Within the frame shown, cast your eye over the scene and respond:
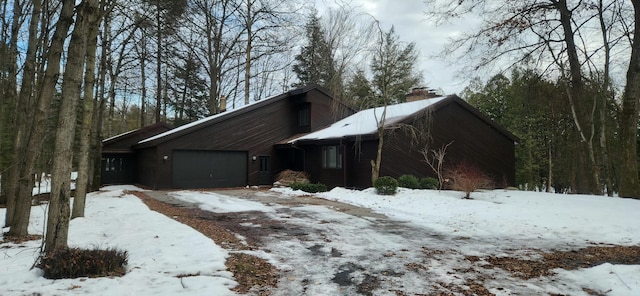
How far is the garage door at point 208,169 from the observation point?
766 inches

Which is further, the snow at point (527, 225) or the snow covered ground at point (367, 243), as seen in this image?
the snow at point (527, 225)

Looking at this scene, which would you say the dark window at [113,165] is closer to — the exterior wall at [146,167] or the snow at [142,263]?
the exterior wall at [146,167]

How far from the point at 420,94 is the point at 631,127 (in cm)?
1057

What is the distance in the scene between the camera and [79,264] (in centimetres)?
441

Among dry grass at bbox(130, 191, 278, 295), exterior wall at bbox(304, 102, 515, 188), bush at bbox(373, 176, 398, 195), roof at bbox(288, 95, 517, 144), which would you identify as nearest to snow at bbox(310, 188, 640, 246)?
bush at bbox(373, 176, 398, 195)

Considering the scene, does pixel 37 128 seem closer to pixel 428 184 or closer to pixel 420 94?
pixel 428 184

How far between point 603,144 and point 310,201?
43.9ft

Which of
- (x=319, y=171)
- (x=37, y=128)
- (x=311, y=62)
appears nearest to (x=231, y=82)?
(x=311, y=62)

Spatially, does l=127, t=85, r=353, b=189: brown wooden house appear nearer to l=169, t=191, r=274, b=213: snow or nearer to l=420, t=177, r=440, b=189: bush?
l=420, t=177, r=440, b=189: bush

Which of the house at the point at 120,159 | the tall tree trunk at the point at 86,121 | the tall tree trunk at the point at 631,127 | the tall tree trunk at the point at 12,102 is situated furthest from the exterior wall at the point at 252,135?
the tall tree trunk at the point at 631,127

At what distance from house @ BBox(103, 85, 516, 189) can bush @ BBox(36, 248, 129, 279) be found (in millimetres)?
12006

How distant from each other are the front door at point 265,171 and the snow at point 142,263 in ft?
42.7

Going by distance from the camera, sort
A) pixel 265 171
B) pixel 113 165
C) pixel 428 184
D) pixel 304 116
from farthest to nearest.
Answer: pixel 113 165, pixel 304 116, pixel 265 171, pixel 428 184

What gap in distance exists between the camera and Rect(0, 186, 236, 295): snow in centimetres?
407
